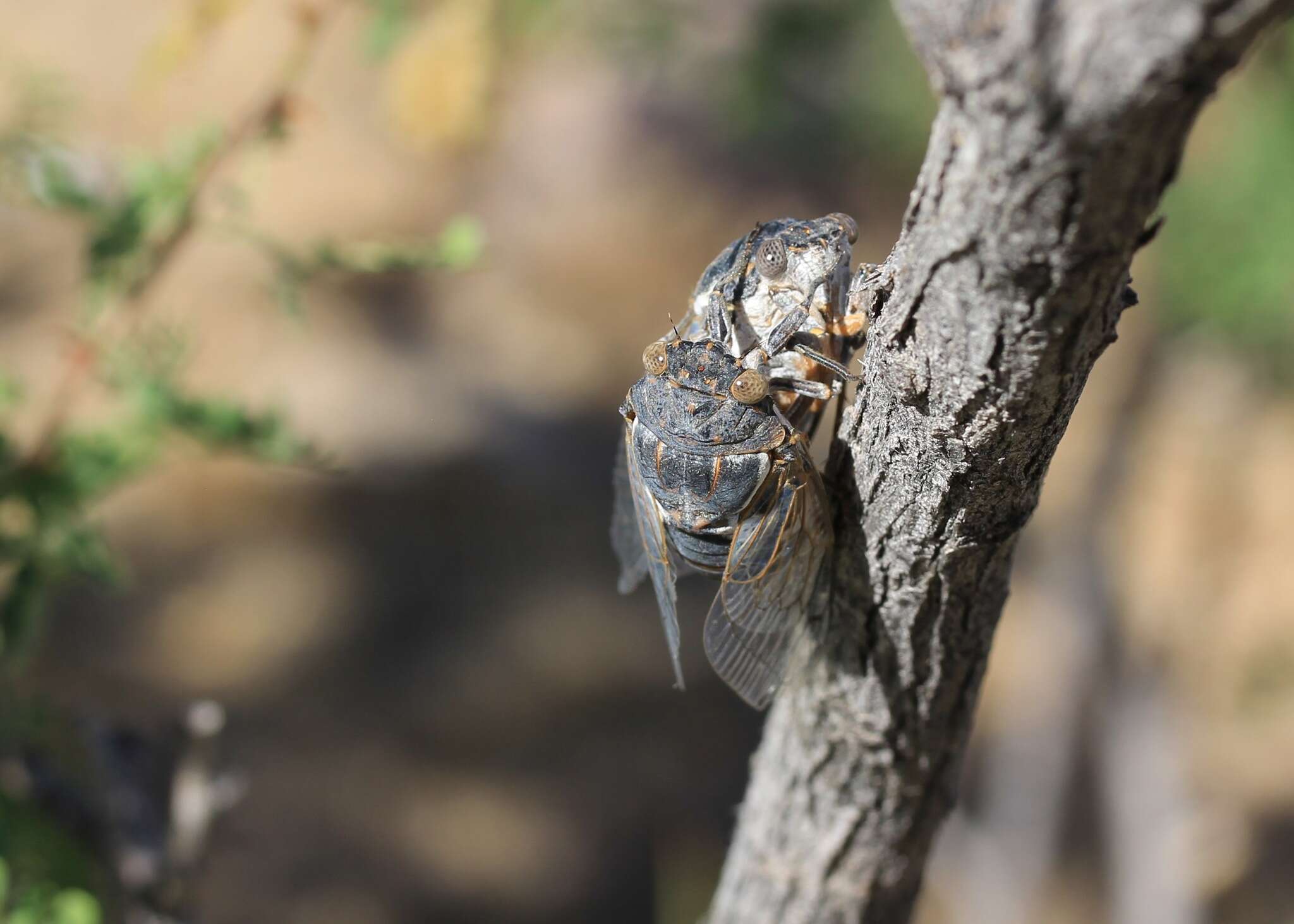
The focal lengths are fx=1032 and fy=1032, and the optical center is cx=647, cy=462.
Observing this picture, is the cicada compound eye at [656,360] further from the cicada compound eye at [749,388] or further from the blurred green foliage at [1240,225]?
the blurred green foliage at [1240,225]

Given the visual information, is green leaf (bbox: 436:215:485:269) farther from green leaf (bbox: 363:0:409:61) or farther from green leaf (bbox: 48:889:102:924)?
green leaf (bbox: 48:889:102:924)

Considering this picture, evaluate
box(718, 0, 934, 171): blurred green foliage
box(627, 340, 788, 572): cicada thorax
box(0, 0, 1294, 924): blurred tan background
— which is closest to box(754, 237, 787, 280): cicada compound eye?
box(627, 340, 788, 572): cicada thorax

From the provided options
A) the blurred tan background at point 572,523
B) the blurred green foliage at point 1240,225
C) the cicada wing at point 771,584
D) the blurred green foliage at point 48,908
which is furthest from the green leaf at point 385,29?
the blurred green foliage at point 1240,225

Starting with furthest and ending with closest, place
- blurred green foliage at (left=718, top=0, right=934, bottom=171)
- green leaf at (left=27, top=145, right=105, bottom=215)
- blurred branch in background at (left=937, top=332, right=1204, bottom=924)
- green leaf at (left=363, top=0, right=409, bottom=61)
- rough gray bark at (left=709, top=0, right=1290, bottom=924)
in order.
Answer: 1. blurred branch in background at (left=937, top=332, right=1204, bottom=924)
2. blurred green foliage at (left=718, top=0, right=934, bottom=171)
3. green leaf at (left=363, top=0, right=409, bottom=61)
4. green leaf at (left=27, top=145, right=105, bottom=215)
5. rough gray bark at (left=709, top=0, right=1290, bottom=924)

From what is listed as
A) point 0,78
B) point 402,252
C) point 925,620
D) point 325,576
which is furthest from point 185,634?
point 925,620

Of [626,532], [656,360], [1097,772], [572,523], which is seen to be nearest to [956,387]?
[656,360]
